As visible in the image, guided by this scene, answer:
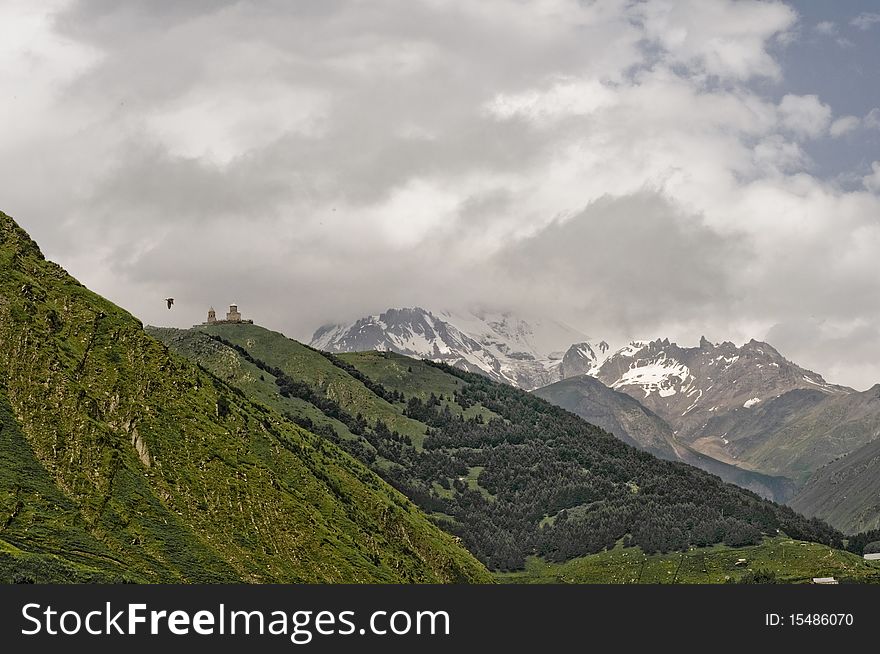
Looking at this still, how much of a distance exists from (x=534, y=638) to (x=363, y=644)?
19.8 metres

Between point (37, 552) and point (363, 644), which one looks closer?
point (363, 644)

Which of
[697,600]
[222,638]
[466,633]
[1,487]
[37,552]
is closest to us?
[222,638]

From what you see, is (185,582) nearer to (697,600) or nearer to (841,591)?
(697,600)

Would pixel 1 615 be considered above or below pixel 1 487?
below

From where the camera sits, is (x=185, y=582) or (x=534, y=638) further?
(x=185, y=582)

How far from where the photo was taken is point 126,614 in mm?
106688

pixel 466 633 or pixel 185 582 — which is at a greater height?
pixel 185 582

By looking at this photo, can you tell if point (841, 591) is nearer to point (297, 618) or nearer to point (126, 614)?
point (297, 618)

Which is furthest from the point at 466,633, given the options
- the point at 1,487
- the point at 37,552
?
the point at 1,487

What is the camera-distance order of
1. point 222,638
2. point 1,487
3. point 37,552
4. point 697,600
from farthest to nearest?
point 1,487 < point 37,552 < point 697,600 < point 222,638

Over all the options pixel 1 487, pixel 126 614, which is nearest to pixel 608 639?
pixel 126 614

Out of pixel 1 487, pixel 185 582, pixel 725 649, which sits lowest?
pixel 725 649

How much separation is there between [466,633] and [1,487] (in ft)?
371

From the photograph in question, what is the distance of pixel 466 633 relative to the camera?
4491 inches
